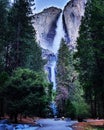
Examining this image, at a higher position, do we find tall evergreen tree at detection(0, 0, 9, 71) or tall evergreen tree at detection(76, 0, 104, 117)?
tall evergreen tree at detection(0, 0, 9, 71)

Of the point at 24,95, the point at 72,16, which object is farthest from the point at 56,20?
the point at 24,95

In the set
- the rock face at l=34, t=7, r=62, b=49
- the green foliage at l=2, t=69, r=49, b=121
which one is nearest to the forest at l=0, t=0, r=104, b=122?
the green foliage at l=2, t=69, r=49, b=121

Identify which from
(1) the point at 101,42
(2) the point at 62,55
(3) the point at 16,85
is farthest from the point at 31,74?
(2) the point at 62,55

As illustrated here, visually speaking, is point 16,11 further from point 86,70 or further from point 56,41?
point 56,41

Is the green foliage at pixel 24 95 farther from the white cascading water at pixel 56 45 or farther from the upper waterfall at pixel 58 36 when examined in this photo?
the upper waterfall at pixel 58 36

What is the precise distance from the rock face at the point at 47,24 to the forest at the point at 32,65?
50774mm

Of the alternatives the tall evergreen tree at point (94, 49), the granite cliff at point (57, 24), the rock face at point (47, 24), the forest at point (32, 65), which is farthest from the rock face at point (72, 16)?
the tall evergreen tree at point (94, 49)

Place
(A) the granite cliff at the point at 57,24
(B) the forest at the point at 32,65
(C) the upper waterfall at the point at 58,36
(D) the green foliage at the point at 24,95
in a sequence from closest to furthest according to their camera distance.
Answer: (B) the forest at the point at 32,65, (D) the green foliage at the point at 24,95, (C) the upper waterfall at the point at 58,36, (A) the granite cliff at the point at 57,24

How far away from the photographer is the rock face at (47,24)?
136 m

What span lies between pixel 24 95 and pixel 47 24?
10198 centimetres

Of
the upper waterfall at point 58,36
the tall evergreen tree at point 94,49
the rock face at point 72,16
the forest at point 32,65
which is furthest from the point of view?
the rock face at point 72,16

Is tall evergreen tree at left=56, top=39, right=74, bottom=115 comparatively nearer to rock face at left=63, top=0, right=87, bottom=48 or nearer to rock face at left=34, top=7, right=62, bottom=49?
rock face at left=34, top=7, right=62, bottom=49

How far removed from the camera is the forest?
37844mm

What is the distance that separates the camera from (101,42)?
34469mm
